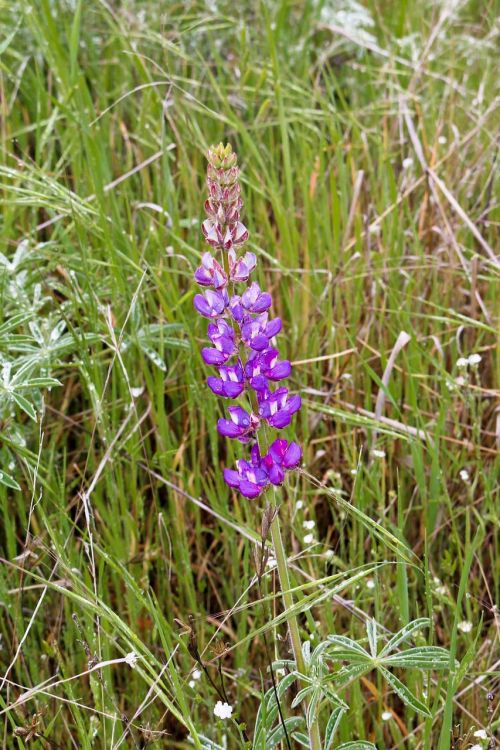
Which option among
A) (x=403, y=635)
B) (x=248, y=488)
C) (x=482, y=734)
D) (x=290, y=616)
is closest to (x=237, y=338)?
(x=248, y=488)

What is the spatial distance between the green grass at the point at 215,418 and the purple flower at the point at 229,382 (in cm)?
26

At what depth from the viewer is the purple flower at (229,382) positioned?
154 centimetres

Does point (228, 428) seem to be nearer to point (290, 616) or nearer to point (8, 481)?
point (290, 616)

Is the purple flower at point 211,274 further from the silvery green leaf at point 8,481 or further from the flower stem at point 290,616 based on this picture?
the silvery green leaf at point 8,481

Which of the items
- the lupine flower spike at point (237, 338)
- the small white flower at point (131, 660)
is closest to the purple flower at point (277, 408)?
the lupine flower spike at point (237, 338)

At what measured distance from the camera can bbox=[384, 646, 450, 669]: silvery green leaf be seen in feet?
5.20

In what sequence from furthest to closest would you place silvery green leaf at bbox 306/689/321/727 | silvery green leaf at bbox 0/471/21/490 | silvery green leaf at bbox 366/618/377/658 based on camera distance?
silvery green leaf at bbox 0/471/21/490, silvery green leaf at bbox 366/618/377/658, silvery green leaf at bbox 306/689/321/727

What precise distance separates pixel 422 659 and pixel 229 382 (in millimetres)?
564

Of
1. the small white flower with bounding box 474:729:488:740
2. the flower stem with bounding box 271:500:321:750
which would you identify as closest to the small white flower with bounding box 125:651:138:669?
the flower stem with bounding box 271:500:321:750

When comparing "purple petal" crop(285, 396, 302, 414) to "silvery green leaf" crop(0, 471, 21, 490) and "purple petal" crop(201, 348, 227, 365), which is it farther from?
"silvery green leaf" crop(0, 471, 21, 490)

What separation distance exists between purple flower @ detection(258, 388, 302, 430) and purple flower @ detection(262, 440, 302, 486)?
0.04 metres

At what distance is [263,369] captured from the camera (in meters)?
1.57

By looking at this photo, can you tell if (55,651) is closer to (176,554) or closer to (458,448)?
(176,554)

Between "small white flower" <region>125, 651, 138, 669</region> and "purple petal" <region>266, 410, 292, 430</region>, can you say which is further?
"small white flower" <region>125, 651, 138, 669</region>
